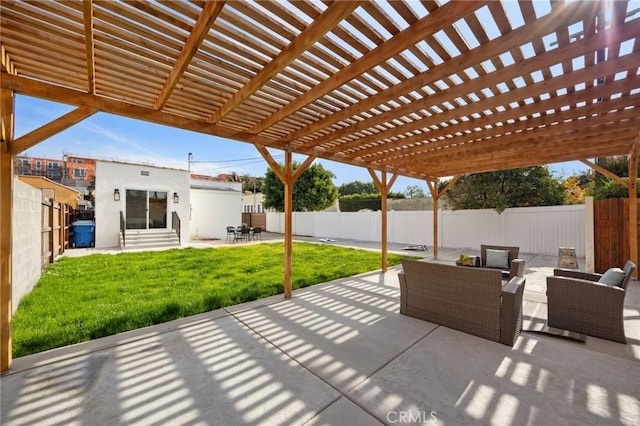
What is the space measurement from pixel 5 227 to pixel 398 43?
3.65 m

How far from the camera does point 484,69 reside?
2527 millimetres

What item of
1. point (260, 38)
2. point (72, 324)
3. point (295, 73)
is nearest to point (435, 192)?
point (295, 73)

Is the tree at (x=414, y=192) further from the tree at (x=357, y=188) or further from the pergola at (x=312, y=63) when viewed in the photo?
the pergola at (x=312, y=63)

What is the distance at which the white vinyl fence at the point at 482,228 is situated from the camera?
8.51 metres

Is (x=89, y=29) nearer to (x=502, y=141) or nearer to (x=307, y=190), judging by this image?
(x=502, y=141)

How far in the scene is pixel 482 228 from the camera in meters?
10.3

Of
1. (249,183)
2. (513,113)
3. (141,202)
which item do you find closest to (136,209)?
(141,202)

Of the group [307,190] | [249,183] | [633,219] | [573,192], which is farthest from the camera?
[249,183]

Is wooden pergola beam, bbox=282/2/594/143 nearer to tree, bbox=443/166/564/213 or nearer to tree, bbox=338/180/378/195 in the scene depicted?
tree, bbox=443/166/564/213

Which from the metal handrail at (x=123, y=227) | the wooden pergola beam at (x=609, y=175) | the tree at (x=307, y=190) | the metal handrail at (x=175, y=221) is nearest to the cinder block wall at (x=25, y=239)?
the metal handrail at (x=123, y=227)

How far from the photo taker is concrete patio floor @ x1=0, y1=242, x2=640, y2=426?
1890 mm

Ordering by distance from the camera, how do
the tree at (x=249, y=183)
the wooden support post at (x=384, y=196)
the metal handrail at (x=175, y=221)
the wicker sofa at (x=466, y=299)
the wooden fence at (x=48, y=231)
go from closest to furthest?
the wicker sofa at (x=466, y=299) < the wooden fence at (x=48, y=231) < the wooden support post at (x=384, y=196) < the metal handrail at (x=175, y=221) < the tree at (x=249, y=183)

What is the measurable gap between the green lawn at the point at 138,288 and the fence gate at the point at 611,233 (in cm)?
442

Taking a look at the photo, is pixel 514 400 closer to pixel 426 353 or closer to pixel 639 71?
pixel 426 353
